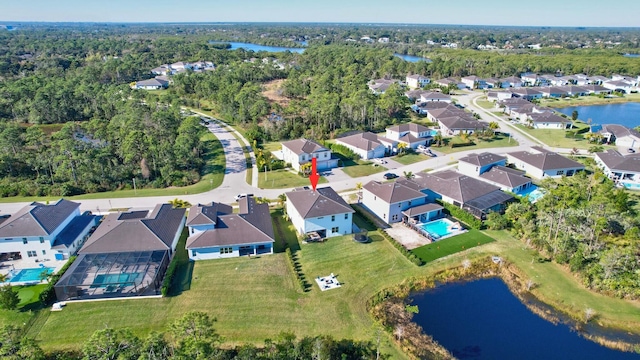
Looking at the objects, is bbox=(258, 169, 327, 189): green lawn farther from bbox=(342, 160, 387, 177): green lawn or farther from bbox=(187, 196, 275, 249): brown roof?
bbox=(187, 196, 275, 249): brown roof

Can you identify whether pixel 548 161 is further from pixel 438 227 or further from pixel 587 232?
pixel 438 227

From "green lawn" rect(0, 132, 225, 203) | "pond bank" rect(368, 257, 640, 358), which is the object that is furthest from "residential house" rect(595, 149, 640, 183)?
"green lawn" rect(0, 132, 225, 203)

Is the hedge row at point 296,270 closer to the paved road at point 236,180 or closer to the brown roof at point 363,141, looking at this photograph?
the paved road at point 236,180

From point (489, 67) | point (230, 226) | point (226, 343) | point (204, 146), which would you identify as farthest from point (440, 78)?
point (226, 343)

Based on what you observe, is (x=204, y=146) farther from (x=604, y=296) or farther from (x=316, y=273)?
(x=604, y=296)

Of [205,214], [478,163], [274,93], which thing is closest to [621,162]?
[478,163]

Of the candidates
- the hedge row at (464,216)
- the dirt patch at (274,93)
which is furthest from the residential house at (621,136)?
the dirt patch at (274,93)
